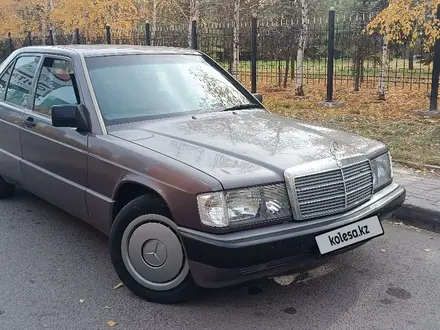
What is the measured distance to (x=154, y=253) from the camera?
321 centimetres

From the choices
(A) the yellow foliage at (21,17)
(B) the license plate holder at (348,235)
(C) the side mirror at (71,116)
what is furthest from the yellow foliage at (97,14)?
(B) the license plate holder at (348,235)

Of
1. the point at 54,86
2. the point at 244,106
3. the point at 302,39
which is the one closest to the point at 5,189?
the point at 54,86

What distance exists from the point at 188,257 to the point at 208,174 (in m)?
0.51

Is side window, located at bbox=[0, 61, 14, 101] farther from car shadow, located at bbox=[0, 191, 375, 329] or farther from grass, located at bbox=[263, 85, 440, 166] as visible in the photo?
grass, located at bbox=[263, 85, 440, 166]

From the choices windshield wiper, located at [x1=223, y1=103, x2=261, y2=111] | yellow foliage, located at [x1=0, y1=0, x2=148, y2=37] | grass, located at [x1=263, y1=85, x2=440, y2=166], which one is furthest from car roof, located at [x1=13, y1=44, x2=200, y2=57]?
yellow foliage, located at [x1=0, y1=0, x2=148, y2=37]

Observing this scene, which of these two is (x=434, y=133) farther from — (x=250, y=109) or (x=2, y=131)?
(x=2, y=131)

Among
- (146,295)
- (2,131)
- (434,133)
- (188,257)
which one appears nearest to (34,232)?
(2,131)

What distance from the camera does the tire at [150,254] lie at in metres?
3.11

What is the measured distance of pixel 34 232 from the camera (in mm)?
4547

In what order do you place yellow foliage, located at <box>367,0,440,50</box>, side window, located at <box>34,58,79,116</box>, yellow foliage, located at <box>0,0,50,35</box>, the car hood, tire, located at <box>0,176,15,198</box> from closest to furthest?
the car hood < side window, located at <box>34,58,79,116</box> < tire, located at <box>0,176,15,198</box> < yellow foliage, located at <box>367,0,440,50</box> < yellow foliage, located at <box>0,0,50,35</box>

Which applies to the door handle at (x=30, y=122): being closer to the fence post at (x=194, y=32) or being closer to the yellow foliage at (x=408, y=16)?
the yellow foliage at (x=408, y=16)

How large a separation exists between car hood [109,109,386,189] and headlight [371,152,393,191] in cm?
8

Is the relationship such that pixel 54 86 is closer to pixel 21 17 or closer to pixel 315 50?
pixel 315 50

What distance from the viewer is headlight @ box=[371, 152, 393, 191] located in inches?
141
